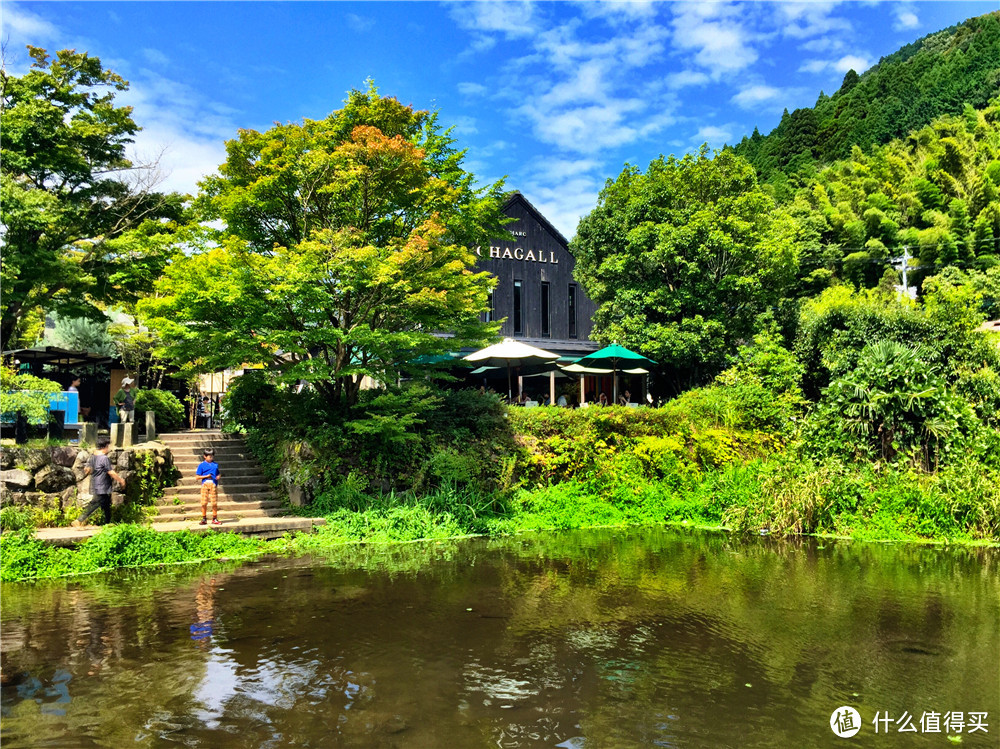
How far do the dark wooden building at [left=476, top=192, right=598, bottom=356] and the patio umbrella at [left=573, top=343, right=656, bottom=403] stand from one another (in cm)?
840

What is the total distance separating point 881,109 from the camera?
199 ft

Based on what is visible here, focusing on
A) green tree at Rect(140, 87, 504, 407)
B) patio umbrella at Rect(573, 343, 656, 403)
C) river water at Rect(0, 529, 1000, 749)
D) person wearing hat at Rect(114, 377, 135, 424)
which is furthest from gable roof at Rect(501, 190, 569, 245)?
river water at Rect(0, 529, 1000, 749)

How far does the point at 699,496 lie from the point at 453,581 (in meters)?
8.39

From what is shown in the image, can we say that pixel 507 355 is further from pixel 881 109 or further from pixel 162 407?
pixel 881 109

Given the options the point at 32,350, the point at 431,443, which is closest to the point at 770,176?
the point at 431,443

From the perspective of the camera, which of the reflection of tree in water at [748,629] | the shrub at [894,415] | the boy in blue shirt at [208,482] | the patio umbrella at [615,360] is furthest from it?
the patio umbrella at [615,360]

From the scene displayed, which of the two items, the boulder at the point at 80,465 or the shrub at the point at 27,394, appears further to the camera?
the boulder at the point at 80,465

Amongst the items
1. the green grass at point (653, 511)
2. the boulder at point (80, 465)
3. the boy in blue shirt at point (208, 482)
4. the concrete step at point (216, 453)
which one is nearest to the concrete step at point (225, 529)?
the green grass at point (653, 511)

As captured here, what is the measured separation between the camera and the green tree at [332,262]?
45.2 ft

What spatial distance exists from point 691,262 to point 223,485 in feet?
57.8

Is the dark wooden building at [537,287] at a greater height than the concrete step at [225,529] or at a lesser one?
greater

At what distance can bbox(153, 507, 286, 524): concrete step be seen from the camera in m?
13.3

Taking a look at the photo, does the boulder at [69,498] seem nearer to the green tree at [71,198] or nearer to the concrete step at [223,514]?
the concrete step at [223,514]

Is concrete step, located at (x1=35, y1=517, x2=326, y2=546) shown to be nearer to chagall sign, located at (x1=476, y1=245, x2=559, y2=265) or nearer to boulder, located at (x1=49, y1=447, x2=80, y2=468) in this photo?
boulder, located at (x1=49, y1=447, x2=80, y2=468)
